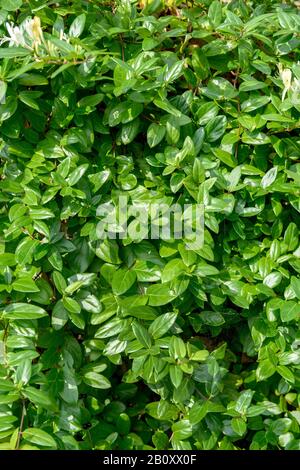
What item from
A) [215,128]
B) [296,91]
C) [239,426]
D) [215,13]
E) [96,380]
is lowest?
[239,426]

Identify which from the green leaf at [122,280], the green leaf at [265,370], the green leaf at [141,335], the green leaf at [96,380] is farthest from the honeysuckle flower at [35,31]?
the green leaf at [265,370]

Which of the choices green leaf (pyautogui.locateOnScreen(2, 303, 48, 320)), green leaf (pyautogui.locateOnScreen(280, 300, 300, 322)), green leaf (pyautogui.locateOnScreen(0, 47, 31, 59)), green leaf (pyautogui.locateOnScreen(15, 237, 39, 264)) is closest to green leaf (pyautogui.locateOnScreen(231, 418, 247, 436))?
green leaf (pyautogui.locateOnScreen(280, 300, 300, 322))

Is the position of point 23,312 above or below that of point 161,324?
above

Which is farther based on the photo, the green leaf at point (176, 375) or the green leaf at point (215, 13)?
the green leaf at point (215, 13)

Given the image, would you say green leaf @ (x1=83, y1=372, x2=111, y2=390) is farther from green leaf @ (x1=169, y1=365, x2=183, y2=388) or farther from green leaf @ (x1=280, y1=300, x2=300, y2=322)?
green leaf @ (x1=280, y1=300, x2=300, y2=322)

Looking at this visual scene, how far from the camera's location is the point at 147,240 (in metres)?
1.65

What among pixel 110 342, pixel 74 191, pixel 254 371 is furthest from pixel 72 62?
pixel 254 371

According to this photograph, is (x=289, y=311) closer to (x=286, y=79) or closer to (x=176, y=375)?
(x=176, y=375)

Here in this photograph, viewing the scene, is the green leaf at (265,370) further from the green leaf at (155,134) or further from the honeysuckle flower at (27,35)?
the honeysuckle flower at (27,35)

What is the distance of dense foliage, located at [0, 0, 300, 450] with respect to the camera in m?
1.54

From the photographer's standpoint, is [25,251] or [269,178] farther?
[269,178]

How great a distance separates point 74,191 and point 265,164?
0.55 m

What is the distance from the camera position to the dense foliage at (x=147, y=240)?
1545mm

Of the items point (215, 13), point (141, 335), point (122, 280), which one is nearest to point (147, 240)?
point (122, 280)
